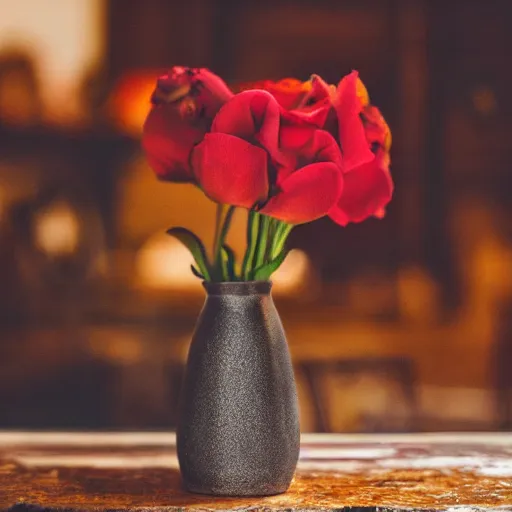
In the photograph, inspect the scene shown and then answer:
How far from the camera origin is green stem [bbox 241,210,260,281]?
3.03ft

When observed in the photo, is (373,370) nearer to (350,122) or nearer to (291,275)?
(291,275)

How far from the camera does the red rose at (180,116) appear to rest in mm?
897

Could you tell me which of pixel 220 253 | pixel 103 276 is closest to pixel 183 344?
pixel 103 276

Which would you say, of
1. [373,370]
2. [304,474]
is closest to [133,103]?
[373,370]

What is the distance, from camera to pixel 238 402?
0.89 m

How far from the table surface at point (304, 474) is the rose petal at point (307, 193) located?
0.24 m

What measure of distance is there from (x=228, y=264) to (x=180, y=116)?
0.45 feet

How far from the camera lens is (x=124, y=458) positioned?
113 centimetres

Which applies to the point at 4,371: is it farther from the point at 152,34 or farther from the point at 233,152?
the point at 233,152

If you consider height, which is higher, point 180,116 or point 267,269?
point 180,116

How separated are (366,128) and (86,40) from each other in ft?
10.2

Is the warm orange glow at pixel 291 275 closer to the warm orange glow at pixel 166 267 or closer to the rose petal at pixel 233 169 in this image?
the warm orange glow at pixel 166 267

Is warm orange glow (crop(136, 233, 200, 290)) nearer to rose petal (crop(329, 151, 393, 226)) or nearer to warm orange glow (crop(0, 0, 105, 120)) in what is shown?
warm orange glow (crop(0, 0, 105, 120))

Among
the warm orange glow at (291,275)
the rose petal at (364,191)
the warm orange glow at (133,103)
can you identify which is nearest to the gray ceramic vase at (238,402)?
the rose petal at (364,191)
